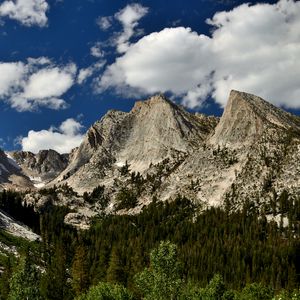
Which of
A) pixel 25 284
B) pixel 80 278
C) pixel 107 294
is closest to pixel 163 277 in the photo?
pixel 107 294

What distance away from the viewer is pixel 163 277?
83250 millimetres

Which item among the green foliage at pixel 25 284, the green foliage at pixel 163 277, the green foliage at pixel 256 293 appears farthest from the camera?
the green foliage at pixel 256 293

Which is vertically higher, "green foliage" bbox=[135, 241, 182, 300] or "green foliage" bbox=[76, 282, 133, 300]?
"green foliage" bbox=[135, 241, 182, 300]

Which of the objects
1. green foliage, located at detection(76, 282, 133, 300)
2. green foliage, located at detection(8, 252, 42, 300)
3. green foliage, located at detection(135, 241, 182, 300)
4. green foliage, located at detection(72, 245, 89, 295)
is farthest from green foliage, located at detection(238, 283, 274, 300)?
green foliage, located at detection(8, 252, 42, 300)

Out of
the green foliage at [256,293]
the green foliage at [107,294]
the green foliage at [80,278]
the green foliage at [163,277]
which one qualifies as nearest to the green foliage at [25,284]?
the green foliage at [107,294]

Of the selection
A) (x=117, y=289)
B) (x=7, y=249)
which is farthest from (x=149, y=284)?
(x=7, y=249)

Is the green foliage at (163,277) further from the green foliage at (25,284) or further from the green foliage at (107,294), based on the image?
the green foliage at (25,284)

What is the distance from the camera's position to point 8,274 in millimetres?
139375

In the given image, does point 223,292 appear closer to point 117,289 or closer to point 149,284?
point 117,289

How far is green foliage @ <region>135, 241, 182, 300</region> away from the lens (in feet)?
272

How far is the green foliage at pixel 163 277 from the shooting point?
272 feet

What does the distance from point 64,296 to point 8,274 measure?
57.9 ft

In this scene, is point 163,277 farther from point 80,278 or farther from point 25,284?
point 80,278

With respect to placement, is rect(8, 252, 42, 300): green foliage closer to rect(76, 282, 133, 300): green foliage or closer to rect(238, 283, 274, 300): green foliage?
rect(76, 282, 133, 300): green foliage
